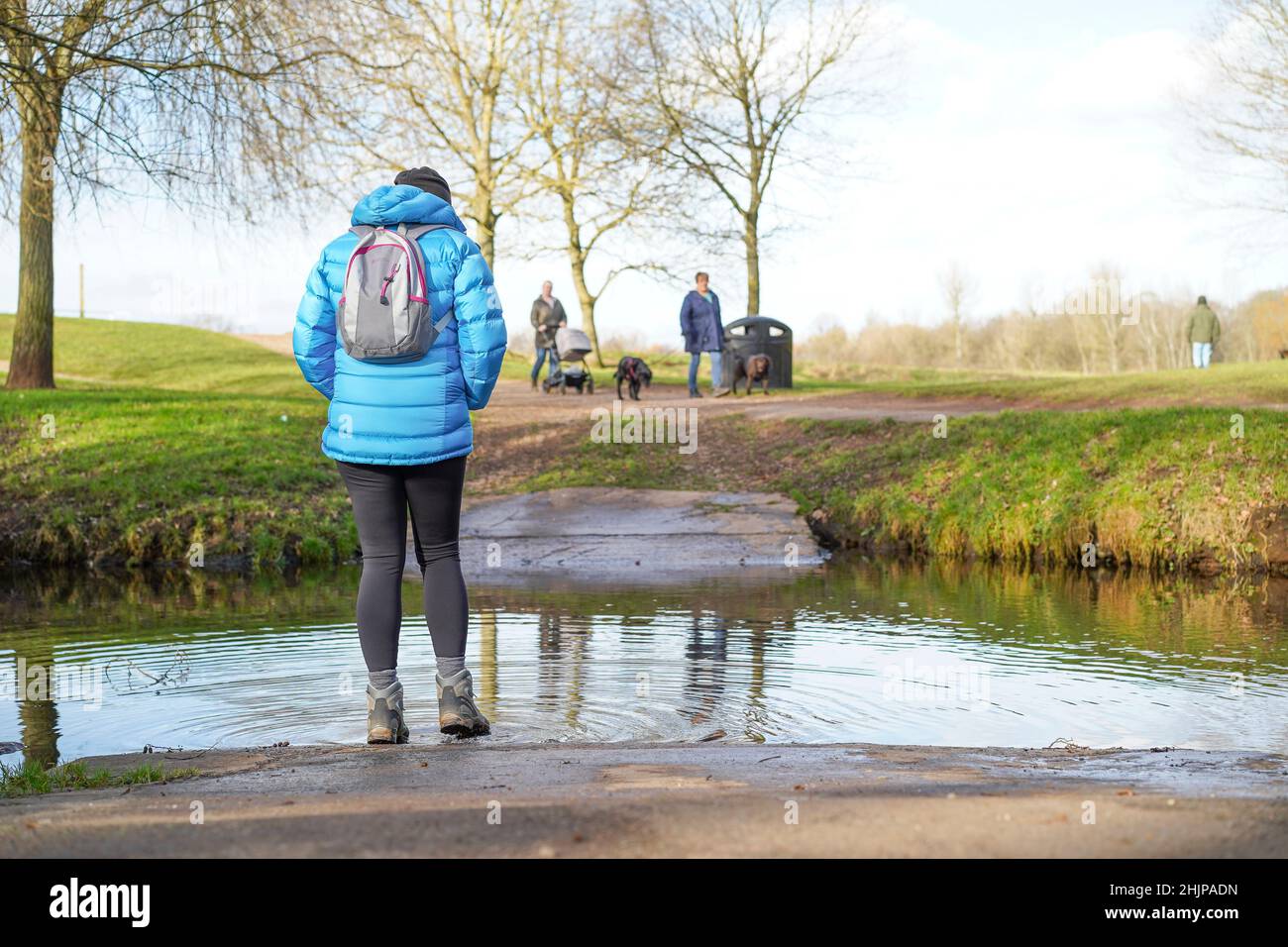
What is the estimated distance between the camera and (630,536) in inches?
573

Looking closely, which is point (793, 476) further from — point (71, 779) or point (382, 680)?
point (71, 779)

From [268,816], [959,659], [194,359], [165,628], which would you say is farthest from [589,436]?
[194,359]

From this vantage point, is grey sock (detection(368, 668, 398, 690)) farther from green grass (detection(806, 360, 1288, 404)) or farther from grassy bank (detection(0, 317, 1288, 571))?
green grass (detection(806, 360, 1288, 404))

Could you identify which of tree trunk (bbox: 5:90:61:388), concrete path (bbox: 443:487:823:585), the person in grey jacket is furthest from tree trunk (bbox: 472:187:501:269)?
concrete path (bbox: 443:487:823:585)

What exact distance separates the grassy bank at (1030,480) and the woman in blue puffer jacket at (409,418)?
31.0 ft

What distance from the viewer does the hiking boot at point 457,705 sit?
19.2ft

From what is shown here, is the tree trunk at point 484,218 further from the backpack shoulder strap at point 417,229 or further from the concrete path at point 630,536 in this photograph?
the backpack shoulder strap at point 417,229

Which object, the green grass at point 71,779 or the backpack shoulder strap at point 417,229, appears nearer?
the green grass at point 71,779

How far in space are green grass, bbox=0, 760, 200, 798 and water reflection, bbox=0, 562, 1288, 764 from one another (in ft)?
3.85

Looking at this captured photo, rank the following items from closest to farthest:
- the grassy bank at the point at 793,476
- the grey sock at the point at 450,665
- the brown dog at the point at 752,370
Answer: the grey sock at the point at 450,665
the grassy bank at the point at 793,476
the brown dog at the point at 752,370

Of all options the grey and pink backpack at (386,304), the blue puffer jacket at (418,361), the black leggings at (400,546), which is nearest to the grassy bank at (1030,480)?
the black leggings at (400,546)

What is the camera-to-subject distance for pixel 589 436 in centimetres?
1928

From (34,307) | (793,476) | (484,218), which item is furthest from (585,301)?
(793,476)
